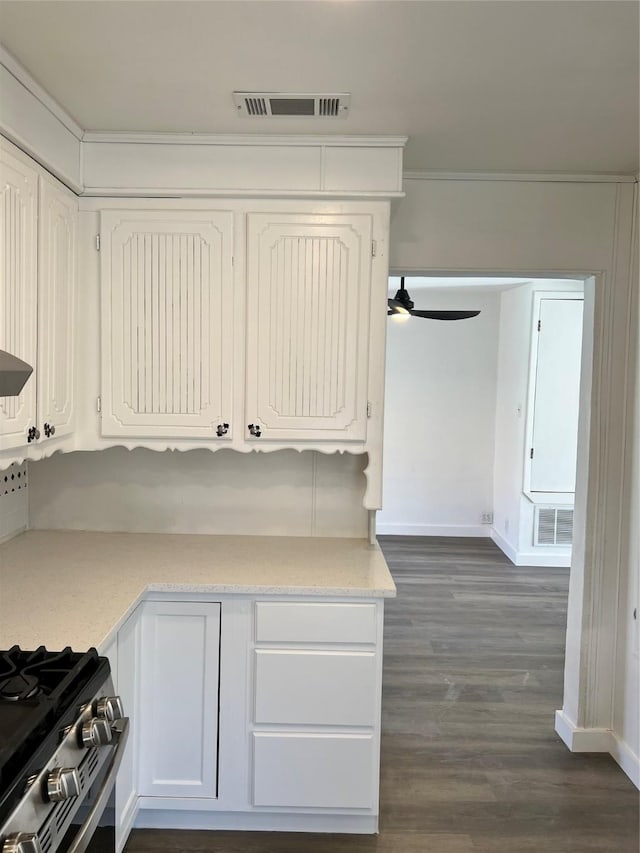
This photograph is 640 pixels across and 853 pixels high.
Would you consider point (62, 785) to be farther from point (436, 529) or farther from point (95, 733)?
point (436, 529)

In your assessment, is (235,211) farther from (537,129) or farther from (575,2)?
(575,2)

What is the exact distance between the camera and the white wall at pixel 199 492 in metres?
2.73

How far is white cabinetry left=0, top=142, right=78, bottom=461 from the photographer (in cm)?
184

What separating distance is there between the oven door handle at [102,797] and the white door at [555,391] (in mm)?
4650

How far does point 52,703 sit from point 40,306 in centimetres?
124

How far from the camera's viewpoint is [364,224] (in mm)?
2352

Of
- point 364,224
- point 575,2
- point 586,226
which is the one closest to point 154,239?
point 364,224

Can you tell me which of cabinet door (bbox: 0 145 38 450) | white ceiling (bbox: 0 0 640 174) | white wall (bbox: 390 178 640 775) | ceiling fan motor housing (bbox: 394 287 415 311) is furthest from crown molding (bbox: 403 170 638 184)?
ceiling fan motor housing (bbox: 394 287 415 311)

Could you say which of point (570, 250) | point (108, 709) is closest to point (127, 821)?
point (108, 709)

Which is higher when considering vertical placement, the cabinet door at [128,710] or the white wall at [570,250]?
the white wall at [570,250]

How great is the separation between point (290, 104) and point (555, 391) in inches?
167

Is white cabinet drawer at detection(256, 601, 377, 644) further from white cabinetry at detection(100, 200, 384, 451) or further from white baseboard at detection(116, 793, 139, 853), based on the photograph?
white baseboard at detection(116, 793, 139, 853)

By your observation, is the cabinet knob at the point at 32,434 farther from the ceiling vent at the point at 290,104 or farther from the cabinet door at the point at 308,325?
the ceiling vent at the point at 290,104

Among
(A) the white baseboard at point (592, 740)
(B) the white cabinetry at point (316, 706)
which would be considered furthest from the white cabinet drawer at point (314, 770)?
(A) the white baseboard at point (592, 740)
